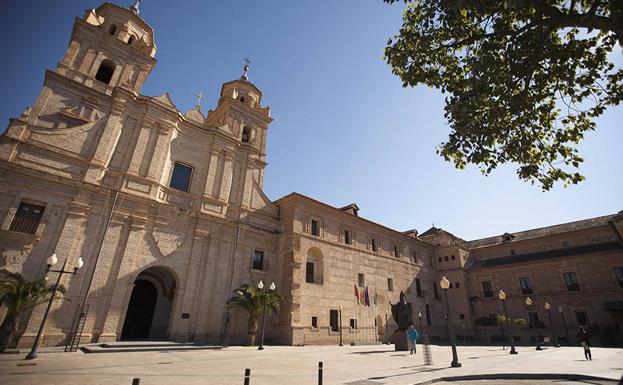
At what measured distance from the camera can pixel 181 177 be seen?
21.2m

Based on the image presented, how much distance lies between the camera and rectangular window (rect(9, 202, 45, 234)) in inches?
558

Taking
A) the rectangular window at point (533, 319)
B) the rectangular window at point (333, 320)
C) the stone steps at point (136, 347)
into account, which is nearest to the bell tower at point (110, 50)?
the stone steps at point (136, 347)

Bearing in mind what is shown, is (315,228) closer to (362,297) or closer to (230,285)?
(362,297)

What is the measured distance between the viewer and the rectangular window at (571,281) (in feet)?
94.9

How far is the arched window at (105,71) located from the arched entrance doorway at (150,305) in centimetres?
1361

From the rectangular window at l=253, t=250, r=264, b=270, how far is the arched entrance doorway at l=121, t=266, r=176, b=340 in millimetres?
5570

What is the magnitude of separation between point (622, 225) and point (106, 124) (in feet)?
93.0

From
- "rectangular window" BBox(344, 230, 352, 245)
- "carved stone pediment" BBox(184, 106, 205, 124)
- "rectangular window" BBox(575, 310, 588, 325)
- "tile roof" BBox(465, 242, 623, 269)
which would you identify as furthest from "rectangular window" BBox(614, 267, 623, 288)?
"carved stone pediment" BBox(184, 106, 205, 124)

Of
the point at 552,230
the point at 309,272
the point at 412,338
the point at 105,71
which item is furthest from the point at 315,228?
the point at 552,230

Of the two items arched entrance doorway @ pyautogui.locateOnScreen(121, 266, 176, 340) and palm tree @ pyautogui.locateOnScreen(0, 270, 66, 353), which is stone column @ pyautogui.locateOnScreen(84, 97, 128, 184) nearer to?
palm tree @ pyautogui.locateOnScreen(0, 270, 66, 353)

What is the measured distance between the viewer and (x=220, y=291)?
19500 mm

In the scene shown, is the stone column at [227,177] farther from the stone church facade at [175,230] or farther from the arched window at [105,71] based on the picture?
the arched window at [105,71]

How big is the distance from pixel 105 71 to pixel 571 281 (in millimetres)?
44796

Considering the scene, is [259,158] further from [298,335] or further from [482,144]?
[482,144]
